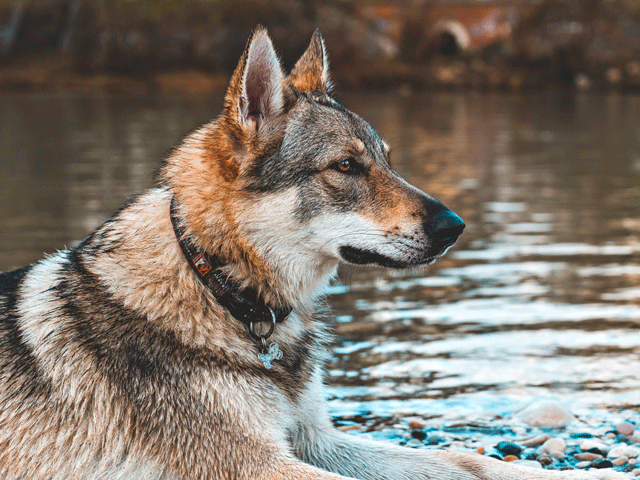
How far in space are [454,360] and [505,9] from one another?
40962 mm

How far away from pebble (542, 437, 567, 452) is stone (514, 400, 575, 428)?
0.25m

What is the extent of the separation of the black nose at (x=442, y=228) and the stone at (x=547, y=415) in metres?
1.56

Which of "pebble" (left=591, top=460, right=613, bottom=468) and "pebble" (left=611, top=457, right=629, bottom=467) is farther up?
"pebble" (left=611, top=457, right=629, bottom=467)

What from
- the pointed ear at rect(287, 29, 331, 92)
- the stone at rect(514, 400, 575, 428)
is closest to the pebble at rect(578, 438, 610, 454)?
the stone at rect(514, 400, 575, 428)

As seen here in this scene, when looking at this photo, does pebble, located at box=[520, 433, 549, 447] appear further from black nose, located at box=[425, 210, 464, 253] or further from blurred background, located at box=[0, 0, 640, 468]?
black nose, located at box=[425, 210, 464, 253]

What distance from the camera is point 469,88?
4244cm

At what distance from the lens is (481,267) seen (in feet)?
27.7

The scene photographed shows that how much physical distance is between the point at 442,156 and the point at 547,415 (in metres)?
13.1

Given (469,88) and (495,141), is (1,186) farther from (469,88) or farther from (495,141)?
(469,88)

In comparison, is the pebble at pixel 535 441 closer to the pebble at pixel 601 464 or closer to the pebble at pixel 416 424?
the pebble at pixel 601 464

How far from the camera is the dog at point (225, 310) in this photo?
3.55 metres

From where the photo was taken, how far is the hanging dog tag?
12.5 ft

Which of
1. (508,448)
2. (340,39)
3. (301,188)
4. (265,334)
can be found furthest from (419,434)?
(340,39)

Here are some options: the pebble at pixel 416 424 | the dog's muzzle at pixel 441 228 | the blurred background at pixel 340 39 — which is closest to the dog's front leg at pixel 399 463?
the pebble at pixel 416 424
